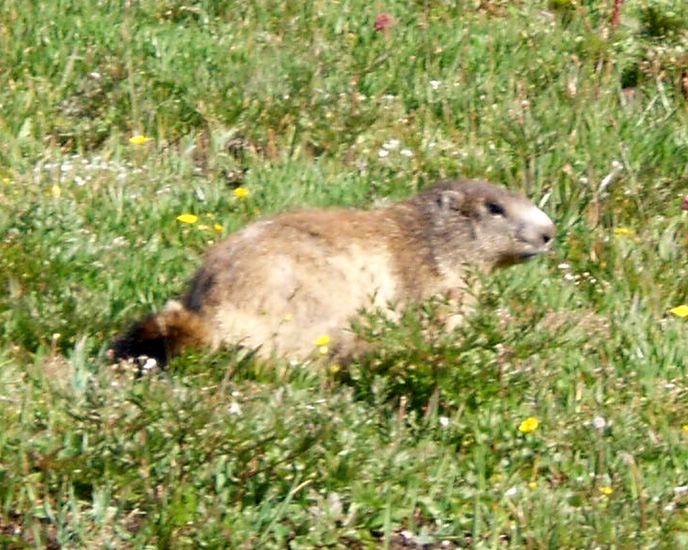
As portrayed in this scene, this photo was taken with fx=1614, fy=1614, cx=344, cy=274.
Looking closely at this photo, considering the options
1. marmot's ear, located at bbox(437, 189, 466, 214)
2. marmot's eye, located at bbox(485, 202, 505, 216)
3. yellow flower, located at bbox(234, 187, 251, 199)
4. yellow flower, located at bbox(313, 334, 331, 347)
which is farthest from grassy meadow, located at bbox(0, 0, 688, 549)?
marmot's ear, located at bbox(437, 189, 466, 214)

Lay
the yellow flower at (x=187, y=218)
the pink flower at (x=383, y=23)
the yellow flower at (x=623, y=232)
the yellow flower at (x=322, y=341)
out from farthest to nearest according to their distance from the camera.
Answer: the pink flower at (x=383, y=23)
the yellow flower at (x=623, y=232)
the yellow flower at (x=187, y=218)
the yellow flower at (x=322, y=341)

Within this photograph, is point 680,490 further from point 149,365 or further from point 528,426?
point 149,365

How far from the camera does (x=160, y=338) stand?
546cm

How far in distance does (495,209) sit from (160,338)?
1712 mm

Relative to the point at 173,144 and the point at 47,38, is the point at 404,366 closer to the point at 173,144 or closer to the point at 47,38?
the point at 173,144

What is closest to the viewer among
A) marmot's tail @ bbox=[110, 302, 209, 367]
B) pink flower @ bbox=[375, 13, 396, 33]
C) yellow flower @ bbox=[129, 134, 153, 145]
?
marmot's tail @ bbox=[110, 302, 209, 367]

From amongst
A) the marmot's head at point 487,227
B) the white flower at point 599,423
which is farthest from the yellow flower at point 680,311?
the white flower at point 599,423

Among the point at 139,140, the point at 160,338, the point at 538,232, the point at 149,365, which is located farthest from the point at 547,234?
the point at 139,140

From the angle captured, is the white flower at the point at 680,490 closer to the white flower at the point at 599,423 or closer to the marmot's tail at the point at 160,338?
the white flower at the point at 599,423

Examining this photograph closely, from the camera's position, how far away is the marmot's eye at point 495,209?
654 centimetres

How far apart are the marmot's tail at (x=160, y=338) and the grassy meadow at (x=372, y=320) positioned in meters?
0.09

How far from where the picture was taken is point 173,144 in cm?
768

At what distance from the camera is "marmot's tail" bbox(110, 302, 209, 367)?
546 centimetres

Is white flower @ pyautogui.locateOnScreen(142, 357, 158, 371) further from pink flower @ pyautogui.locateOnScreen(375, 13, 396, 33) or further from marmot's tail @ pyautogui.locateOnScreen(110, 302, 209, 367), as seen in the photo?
pink flower @ pyautogui.locateOnScreen(375, 13, 396, 33)
